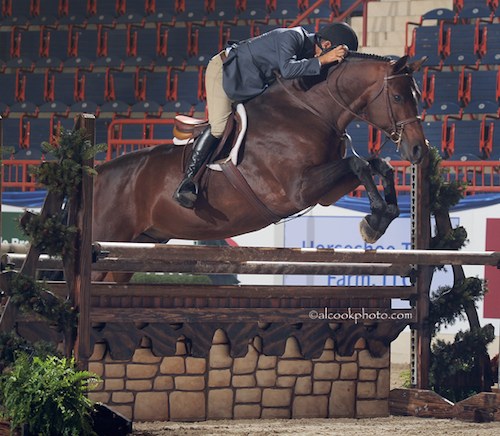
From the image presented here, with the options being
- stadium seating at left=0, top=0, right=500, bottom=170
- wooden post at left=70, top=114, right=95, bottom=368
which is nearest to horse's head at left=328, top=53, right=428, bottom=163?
wooden post at left=70, top=114, right=95, bottom=368

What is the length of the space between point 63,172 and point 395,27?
1017cm

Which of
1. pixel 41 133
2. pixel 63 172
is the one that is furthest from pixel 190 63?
pixel 63 172

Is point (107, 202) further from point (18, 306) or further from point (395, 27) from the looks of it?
point (395, 27)

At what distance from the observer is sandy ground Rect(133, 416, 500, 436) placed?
15.7 ft

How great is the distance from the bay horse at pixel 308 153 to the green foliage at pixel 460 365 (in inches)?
45.3

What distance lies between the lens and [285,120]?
545 centimetres

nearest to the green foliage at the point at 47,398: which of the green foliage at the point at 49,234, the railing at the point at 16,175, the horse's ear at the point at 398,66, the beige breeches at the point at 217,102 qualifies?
the green foliage at the point at 49,234

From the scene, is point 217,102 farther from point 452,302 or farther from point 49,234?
point 452,302

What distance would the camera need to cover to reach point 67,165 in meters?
4.60

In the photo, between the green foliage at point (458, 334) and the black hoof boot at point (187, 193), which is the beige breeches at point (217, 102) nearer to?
the black hoof boot at point (187, 193)

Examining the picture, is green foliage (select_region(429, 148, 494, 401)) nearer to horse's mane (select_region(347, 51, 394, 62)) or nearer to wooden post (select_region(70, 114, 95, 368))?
horse's mane (select_region(347, 51, 394, 62))

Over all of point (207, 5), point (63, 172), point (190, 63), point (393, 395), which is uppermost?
point (207, 5)

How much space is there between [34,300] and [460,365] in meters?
2.59

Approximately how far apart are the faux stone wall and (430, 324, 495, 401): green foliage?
1.29ft
